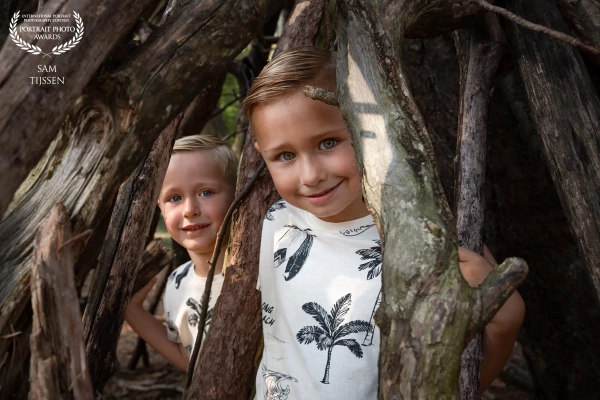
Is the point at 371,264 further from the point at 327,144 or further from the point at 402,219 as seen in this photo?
the point at 402,219

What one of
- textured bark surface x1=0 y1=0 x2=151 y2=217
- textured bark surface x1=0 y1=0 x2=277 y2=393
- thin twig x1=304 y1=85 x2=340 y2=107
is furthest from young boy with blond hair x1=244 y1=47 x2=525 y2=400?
textured bark surface x1=0 y1=0 x2=151 y2=217

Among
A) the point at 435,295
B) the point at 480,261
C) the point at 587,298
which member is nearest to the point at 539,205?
the point at 587,298

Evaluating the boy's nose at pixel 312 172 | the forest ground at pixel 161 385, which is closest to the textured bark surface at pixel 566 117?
the boy's nose at pixel 312 172

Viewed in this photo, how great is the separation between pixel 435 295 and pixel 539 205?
6.16ft

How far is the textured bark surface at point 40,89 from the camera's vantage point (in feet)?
3.54

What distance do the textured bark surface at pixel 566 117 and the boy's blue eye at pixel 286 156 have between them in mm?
697

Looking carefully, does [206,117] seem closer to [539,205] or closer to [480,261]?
[539,205]

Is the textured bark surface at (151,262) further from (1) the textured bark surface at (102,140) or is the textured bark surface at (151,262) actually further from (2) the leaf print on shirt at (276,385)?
(1) the textured bark surface at (102,140)

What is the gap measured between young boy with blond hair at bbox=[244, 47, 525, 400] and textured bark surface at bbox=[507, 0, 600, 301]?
1.21 feet

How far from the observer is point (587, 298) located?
8.42 ft

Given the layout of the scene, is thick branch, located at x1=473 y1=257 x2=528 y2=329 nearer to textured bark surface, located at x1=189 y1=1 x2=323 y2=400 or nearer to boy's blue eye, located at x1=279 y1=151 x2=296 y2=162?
boy's blue eye, located at x1=279 y1=151 x2=296 y2=162

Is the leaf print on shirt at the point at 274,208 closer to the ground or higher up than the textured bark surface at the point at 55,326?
higher up

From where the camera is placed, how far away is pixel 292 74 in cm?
156

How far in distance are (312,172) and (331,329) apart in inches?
15.5
